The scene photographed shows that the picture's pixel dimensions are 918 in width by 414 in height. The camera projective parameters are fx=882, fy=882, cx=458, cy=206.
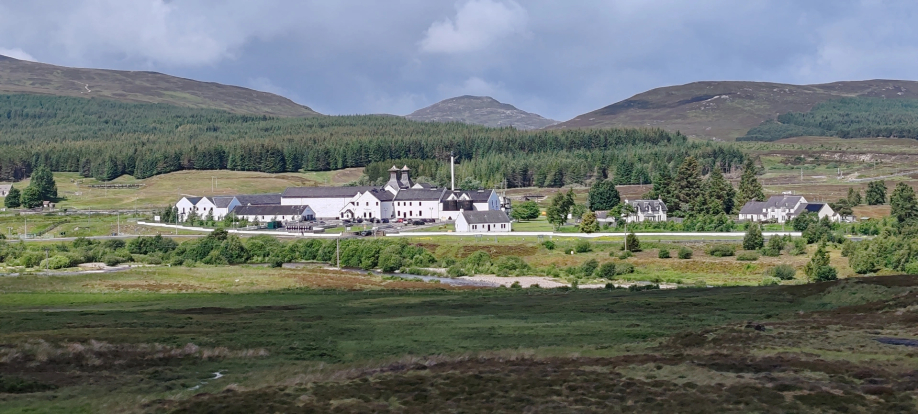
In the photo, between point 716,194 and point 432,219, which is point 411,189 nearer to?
point 432,219

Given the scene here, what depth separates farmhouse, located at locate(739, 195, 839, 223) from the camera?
334ft

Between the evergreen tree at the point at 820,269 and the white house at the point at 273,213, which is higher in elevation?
the white house at the point at 273,213

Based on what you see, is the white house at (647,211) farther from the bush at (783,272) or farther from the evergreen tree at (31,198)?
the evergreen tree at (31,198)

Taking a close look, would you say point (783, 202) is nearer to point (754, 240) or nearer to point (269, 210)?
point (754, 240)

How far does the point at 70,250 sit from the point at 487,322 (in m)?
60.1

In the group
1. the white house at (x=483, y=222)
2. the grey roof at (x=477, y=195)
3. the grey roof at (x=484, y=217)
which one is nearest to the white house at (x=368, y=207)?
the grey roof at (x=477, y=195)

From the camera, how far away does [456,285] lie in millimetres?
58875

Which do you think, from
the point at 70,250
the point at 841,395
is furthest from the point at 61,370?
the point at 70,250

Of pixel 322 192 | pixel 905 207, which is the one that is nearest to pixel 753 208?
pixel 905 207

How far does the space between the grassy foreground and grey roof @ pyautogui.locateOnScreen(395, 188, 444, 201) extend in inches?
3161

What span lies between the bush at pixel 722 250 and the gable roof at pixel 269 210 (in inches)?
2483

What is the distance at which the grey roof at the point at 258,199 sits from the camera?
128100 millimetres

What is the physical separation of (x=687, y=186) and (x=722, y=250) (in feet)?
136

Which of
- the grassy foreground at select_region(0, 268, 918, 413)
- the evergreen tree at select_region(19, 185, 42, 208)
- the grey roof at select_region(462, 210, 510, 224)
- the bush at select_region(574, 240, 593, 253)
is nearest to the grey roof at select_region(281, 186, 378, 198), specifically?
the grey roof at select_region(462, 210, 510, 224)
